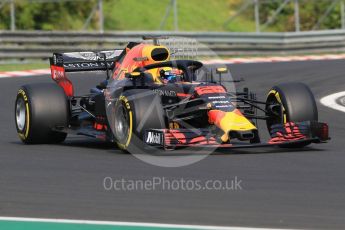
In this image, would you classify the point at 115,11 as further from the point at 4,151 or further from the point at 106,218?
the point at 106,218

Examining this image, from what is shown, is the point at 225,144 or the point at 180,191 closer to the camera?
the point at 180,191

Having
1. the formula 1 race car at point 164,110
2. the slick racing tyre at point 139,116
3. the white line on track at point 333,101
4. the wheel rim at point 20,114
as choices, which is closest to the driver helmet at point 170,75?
the formula 1 race car at point 164,110

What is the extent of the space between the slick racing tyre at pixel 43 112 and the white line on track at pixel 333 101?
515 centimetres

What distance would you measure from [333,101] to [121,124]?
641 centimetres

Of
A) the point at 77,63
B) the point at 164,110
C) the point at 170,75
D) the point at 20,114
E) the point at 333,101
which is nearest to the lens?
the point at 164,110

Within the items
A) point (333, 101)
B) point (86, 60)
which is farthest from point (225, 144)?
point (333, 101)

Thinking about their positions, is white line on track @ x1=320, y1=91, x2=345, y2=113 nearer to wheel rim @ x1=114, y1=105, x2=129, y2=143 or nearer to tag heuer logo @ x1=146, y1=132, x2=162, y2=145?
wheel rim @ x1=114, y1=105, x2=129, y2=143

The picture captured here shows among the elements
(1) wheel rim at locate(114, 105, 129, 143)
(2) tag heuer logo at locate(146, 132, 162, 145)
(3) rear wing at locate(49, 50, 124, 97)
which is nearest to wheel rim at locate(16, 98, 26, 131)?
(3) rear wing at locate(49, 50, 124, 97)

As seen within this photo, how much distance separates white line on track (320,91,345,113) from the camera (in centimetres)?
1587

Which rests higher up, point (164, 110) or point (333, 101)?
point (333, 101)

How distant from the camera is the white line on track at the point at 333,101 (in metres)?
15.9

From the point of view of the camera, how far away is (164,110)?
10992 millimetres

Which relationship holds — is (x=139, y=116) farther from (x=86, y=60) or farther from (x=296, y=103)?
(x=86, y=60)

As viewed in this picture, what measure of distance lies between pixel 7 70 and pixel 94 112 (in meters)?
12.9
